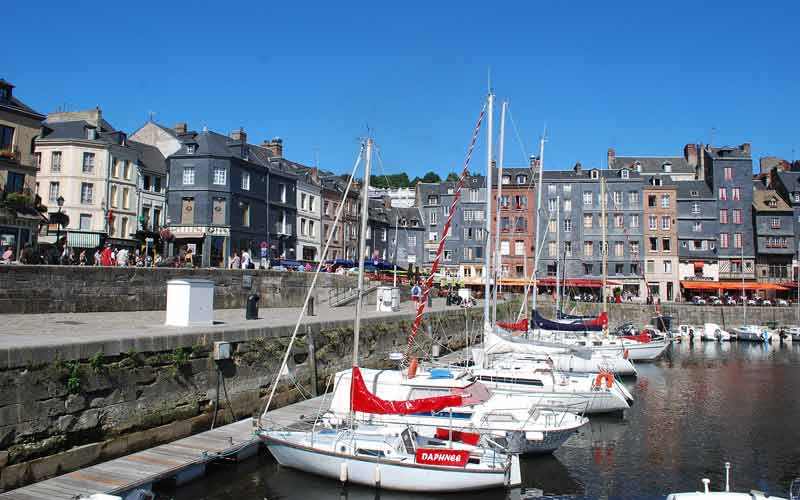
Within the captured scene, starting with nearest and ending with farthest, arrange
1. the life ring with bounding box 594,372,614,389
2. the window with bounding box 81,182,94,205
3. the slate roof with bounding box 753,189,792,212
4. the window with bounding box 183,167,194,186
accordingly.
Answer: the life ring with bounding box 594,372,614,389, the window with bounding box 81,182,94,205, the window with bounding box 183,167,194,186, the slate roof with bounding box 753,189,792,212

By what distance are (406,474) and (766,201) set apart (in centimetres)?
7057

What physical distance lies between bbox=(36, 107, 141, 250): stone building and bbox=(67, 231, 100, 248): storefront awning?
2.80m

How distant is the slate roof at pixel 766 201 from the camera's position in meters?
68.1

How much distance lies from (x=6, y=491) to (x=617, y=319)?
5612cm

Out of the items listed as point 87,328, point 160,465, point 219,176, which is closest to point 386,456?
point 160,465

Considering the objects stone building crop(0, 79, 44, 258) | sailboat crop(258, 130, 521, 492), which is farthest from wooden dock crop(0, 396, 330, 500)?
stone building crop(0, 79, 44, 258)

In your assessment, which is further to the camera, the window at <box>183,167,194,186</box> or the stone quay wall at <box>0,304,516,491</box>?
the window at <box>183,167,194,186</box>

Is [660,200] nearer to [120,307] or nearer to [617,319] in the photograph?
[617,319]

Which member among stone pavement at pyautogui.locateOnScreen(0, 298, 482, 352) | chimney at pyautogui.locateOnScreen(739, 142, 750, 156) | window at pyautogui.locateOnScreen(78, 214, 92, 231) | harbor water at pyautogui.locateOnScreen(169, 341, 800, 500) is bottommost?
harbor water at pyautogui.locateOnScreen(169, 341, 800, 500)

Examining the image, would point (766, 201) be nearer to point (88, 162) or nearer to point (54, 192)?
point (88, 162)

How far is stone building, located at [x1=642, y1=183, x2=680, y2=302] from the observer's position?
6712 cm

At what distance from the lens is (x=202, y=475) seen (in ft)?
42.6

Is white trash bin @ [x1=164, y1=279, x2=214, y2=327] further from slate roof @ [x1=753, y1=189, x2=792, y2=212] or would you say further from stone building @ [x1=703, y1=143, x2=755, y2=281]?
slate roof @ [x1=753, y1=189, x2=792, y2=212]

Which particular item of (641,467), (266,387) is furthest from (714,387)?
(266,387)
